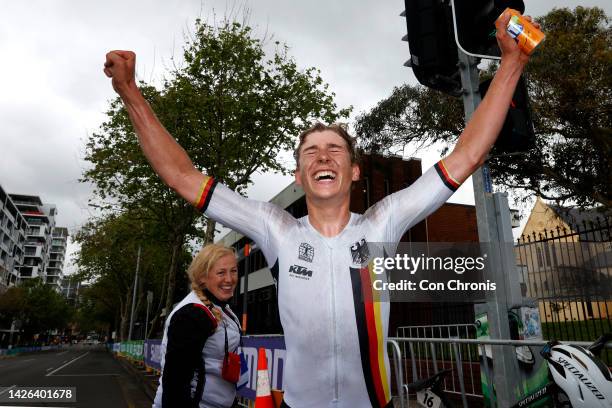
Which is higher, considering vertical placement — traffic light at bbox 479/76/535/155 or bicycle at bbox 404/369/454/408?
traffic light at bbox 479/76/535/155

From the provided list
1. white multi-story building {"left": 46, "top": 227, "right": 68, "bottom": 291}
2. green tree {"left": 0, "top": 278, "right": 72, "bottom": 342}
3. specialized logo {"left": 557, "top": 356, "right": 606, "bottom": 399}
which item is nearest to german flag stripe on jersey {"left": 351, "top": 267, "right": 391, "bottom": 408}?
specialized logo {"left": 557, "top": 356, "right": 606, "bottom": 399}

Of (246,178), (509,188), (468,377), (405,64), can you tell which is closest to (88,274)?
(246,178)

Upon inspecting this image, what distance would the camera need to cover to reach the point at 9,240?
71.2 m

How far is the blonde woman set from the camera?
2432 millimetres

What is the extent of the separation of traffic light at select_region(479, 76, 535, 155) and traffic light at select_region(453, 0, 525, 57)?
34 centimetres

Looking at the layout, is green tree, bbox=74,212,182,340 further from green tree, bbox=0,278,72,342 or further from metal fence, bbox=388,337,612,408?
metal fence, bbox=388,337,612,408

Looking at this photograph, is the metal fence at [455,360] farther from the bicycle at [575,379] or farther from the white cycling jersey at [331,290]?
the white cycling jersey at [331,290]

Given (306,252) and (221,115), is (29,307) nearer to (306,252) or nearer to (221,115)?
(221,115)

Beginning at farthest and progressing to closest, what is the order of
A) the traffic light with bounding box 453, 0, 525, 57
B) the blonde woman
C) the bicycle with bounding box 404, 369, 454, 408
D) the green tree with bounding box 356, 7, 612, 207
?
the green tree with bounding box 356, 7, 612, 207 < the bicycle with bounding box 404, 369, 454, 408 < the blonde woman < the traffic light with bounding box 453, 0, 525, 57

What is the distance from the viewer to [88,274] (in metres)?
42.6

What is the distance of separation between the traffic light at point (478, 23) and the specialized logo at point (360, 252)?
1.26m

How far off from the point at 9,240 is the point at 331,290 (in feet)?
281

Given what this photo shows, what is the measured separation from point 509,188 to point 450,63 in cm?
1448

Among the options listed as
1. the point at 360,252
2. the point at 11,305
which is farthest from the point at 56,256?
the point at 360,252
